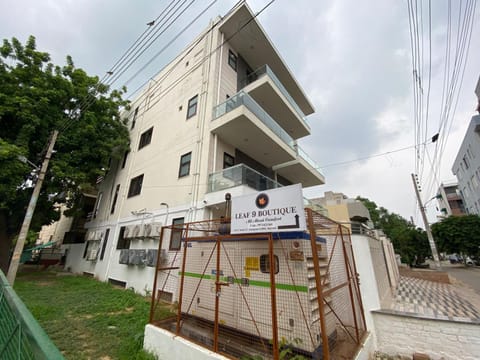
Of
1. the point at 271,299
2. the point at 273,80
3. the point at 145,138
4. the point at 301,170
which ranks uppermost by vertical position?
the point at 273,80

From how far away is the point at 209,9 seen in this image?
4.76 meters

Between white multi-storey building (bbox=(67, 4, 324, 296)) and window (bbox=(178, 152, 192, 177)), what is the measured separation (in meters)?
0.05

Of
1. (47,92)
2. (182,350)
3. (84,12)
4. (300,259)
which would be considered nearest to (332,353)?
(300,259)

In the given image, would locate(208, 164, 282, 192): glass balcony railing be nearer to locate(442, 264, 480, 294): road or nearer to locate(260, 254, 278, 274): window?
locate(260, 254, 278, 274): window

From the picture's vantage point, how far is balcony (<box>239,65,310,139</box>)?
10.1 m

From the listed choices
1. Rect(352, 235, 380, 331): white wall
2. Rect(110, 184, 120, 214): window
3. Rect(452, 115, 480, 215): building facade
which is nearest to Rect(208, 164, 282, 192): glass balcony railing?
Rect(352, 235, 380, 331): white wall

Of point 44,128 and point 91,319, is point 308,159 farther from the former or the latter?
point 44,128

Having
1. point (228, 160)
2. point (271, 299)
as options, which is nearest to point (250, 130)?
point (228, 160)

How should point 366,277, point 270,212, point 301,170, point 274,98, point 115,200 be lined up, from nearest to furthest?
point 270,212, point 366,277, point 274,98, point 301,170, point 115,200

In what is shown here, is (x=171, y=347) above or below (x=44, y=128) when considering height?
below

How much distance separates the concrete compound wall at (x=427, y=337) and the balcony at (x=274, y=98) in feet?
32.7

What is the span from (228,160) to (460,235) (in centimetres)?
2351

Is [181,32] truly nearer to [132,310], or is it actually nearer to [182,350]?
[182,350]

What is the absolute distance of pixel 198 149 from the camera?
8.77 metres
